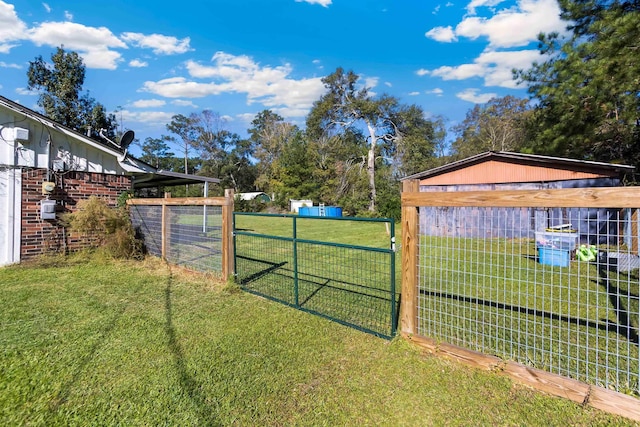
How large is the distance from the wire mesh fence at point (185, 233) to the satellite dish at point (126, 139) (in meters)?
1.43

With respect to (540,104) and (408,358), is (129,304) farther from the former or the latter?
(540,104)

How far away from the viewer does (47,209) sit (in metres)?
6.58

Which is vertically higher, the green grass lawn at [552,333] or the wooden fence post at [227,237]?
the wooden fence post at [227,237]

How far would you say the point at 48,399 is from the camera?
231cm

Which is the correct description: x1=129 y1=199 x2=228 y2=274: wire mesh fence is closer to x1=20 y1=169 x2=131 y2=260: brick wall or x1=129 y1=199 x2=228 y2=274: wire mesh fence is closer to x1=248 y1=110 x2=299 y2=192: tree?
x1=20 y1=169 x2=131 y2=260: brick wall

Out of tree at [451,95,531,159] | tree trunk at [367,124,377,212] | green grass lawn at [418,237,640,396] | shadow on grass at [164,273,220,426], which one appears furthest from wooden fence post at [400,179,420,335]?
tree at [451,95,531,159]

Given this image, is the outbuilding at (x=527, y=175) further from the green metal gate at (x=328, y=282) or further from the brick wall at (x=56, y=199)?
the brick wall at (x=56, y=199)

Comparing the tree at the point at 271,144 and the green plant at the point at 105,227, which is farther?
the tree at the point at 271,144

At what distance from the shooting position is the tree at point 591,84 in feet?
28.7

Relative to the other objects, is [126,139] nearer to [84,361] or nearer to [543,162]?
[84,361]

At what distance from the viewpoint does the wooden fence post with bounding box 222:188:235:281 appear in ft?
17.1

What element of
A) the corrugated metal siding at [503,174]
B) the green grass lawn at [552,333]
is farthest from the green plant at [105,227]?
the corrugated metal siding at [503,174]

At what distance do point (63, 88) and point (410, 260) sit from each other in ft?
90.2

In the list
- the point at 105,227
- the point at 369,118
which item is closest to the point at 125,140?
the point at 105,227
